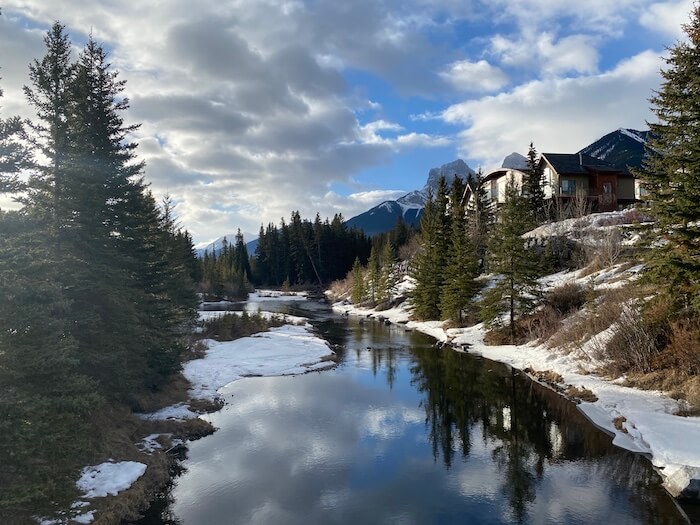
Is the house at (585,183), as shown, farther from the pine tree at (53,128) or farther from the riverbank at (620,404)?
the pine tree at (53,128)

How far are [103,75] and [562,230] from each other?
40772 millimetres

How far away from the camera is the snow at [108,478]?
12.1 metres

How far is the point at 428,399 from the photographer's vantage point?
22.7m

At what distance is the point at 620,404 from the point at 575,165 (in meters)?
44.9

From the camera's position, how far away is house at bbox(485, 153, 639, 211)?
5350 centimetres

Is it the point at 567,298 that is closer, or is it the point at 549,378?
the point at 549,378

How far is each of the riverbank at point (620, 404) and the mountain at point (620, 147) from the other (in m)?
82.8

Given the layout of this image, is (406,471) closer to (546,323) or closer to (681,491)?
(681,491)

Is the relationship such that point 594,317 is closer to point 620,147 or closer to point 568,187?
point 568,187

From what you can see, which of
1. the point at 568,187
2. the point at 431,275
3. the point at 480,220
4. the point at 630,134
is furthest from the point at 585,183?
the point at 630,134

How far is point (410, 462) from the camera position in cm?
1556

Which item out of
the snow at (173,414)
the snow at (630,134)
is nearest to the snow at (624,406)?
the snow at (173,414)

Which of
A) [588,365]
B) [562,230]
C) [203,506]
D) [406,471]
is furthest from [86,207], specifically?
[562,230]

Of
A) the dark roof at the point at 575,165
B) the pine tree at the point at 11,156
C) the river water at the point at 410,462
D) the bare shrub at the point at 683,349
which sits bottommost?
the river water at the point at 410,462
